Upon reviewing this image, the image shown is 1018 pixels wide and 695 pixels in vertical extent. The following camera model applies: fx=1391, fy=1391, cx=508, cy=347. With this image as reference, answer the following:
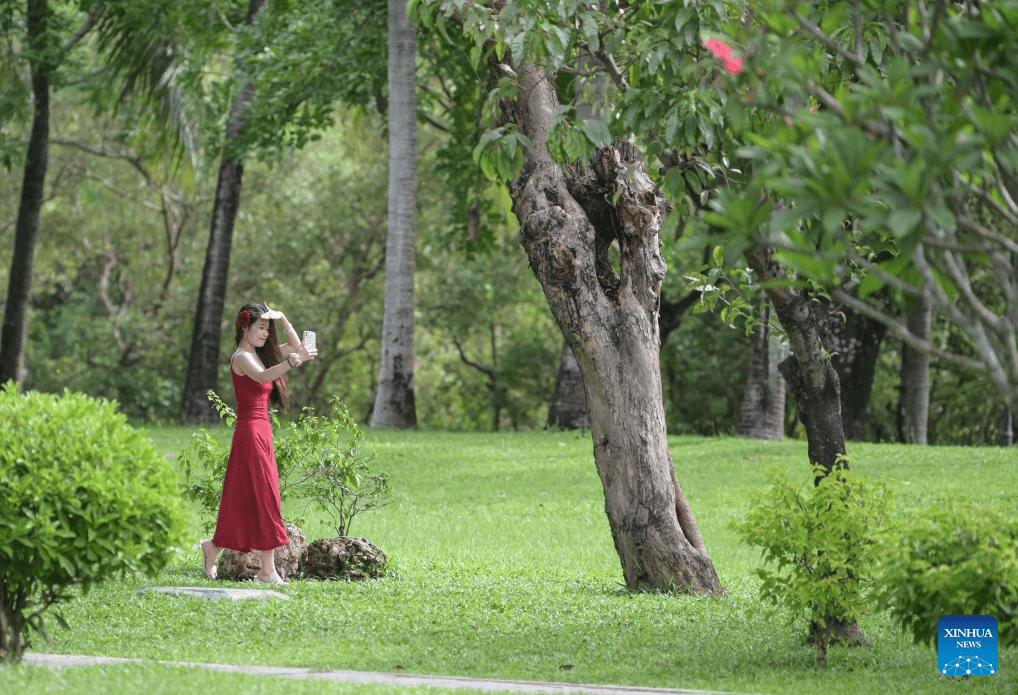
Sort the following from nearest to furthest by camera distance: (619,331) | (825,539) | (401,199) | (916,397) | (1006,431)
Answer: (825,539)
(619,331)
(401,199)
(916,397)
(1006,431)

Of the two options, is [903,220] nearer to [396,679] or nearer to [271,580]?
[396,679]

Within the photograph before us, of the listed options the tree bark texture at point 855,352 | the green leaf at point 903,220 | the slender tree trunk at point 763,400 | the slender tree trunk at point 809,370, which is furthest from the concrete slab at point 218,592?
the tree bark texture at point 855,352

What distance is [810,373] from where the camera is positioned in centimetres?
873

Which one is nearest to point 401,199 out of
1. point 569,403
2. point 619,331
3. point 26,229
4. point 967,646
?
point 569,403

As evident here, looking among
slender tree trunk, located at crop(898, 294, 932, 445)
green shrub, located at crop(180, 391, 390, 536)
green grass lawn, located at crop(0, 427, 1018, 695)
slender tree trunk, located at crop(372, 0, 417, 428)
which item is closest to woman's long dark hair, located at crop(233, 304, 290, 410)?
green shrub, located at crop(180, 391, 390, 536)

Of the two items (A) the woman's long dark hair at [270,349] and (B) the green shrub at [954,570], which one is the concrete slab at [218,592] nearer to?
(A) the woman's long dark hair at [270,349]

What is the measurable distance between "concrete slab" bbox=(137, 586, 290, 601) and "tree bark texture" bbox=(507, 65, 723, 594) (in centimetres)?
247

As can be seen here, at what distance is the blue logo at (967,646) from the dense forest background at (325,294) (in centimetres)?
1852

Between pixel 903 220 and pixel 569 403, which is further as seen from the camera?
pixel 569 403

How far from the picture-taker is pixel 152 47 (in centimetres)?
2338

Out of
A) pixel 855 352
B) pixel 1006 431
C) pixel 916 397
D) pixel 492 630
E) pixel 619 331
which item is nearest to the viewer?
pixel 492 630

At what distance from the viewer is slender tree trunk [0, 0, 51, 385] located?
74.9 feet

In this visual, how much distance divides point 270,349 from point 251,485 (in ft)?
3.33

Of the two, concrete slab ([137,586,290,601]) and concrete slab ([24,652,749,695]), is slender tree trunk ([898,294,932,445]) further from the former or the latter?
concrete slab ([24,652,749,695])
